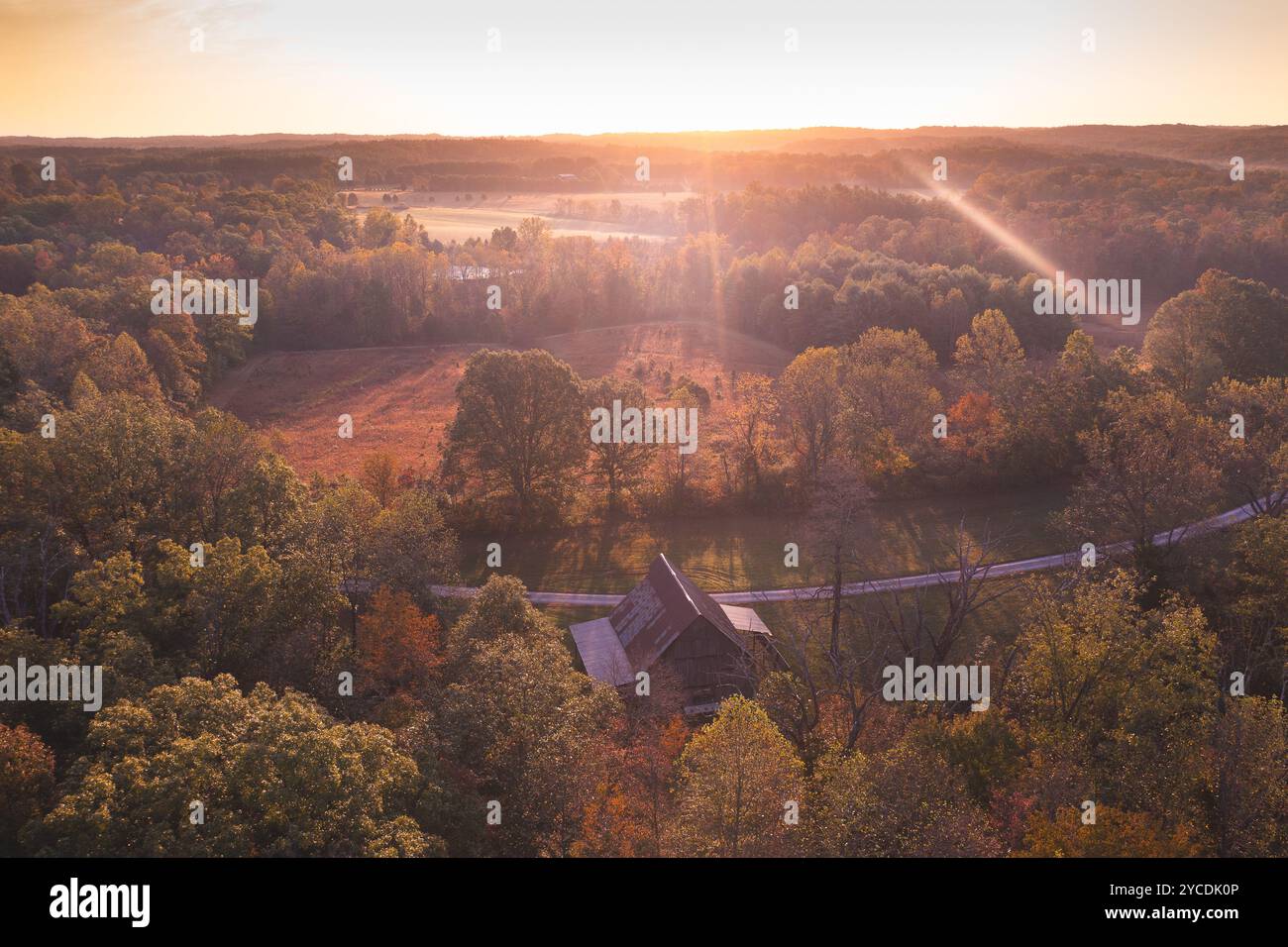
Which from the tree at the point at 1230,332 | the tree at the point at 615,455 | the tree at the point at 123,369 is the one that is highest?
the tree at the point at 1230,332

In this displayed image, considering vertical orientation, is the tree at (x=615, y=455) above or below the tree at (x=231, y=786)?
above

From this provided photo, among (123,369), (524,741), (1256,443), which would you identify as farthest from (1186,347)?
(123,369)

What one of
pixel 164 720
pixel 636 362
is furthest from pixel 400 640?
pixel 636 362

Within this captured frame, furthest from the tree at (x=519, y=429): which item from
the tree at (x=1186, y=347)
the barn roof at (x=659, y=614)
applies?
the tree at (x=1186, y=347)

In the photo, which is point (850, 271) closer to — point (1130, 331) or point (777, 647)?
point (1130, 331)

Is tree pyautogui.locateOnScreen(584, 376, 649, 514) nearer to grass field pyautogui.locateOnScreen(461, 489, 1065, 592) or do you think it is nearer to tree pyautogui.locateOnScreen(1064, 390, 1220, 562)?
grass field pyautogui.locateOnScreen(461, 489, 1065, 592)

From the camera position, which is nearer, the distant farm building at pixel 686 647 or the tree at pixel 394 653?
the tree at pixel 394 653

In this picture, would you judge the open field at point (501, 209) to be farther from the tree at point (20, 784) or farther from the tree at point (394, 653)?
the tree at point (20, 784)

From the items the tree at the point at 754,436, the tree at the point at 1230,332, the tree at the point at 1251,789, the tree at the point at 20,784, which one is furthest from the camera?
the tree at the point at 1230,332
